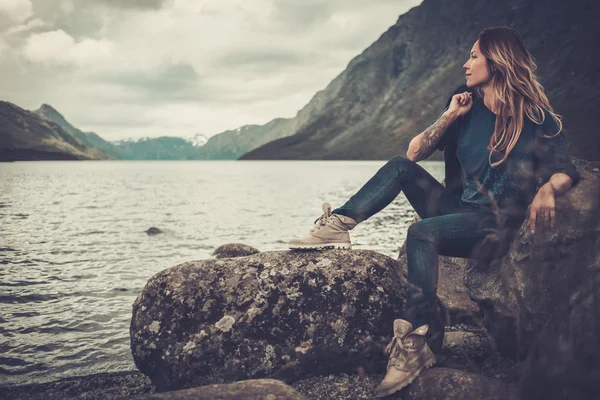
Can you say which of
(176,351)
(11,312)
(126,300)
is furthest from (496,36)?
(11,312)

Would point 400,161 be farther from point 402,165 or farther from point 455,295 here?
point 455,295

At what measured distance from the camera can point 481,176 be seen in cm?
488

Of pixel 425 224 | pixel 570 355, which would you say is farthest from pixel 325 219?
pixel 570 355

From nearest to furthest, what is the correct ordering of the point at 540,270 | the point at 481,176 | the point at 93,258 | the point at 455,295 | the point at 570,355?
the point at 570,355 < the point at 540,270 < the point at 481,176 < the point at 455,295 < the point at 93,258

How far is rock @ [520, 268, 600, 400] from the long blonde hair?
1756 millimetres

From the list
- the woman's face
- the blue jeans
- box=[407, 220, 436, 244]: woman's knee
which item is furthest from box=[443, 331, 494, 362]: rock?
the woman's face

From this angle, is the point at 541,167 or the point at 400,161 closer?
the point at 541,167

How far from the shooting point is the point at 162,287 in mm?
5613

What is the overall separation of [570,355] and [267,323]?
3163 millimetres

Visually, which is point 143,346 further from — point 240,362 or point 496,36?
point 496,36

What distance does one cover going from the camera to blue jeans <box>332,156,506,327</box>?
4.48 metres

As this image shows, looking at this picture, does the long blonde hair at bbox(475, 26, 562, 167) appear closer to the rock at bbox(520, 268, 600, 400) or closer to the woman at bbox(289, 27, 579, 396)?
the woman at bbox(289, 27, 579, 396)

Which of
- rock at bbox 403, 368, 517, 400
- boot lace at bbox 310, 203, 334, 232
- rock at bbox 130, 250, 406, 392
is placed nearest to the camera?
rock at bbox 403, 368, 517, 400

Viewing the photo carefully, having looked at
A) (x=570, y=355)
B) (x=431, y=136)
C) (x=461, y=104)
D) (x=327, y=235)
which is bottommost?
(x=570, y=355)
